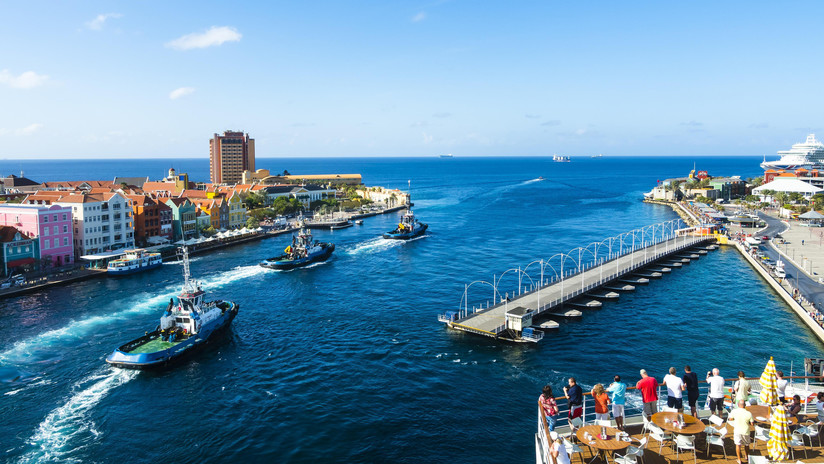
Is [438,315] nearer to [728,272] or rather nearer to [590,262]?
[590,262]

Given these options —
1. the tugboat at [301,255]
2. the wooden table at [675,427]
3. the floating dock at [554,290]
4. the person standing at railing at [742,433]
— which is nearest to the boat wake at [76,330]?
the tugboat at [301,255]

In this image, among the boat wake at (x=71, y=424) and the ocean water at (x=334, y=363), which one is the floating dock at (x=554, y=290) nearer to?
the ocean water at (x=334, y=363)

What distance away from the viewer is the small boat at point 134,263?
2896 inches

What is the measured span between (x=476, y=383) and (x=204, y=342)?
23917 mm

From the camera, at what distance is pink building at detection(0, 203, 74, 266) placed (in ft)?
240

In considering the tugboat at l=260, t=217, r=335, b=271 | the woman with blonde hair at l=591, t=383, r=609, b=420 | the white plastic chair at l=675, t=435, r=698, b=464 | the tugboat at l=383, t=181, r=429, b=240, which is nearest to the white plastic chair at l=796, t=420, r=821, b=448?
the white plastic chair at l=675, t=435, r=698, b=464

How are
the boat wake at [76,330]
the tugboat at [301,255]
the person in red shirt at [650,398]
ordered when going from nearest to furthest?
the person in red shirt at [650,398]
the boat wake at [76,330]
the tugboat at [301,255]

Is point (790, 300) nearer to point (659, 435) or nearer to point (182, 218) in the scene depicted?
point (659, 435)

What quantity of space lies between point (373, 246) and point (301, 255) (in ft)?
64.1

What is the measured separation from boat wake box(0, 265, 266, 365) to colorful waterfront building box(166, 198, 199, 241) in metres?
33.4

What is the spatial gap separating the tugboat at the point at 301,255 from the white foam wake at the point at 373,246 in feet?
19.7

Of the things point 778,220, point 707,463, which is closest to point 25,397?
point 707,463

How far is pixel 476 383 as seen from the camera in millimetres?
38750

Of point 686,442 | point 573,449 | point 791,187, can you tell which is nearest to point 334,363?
point 573,449
